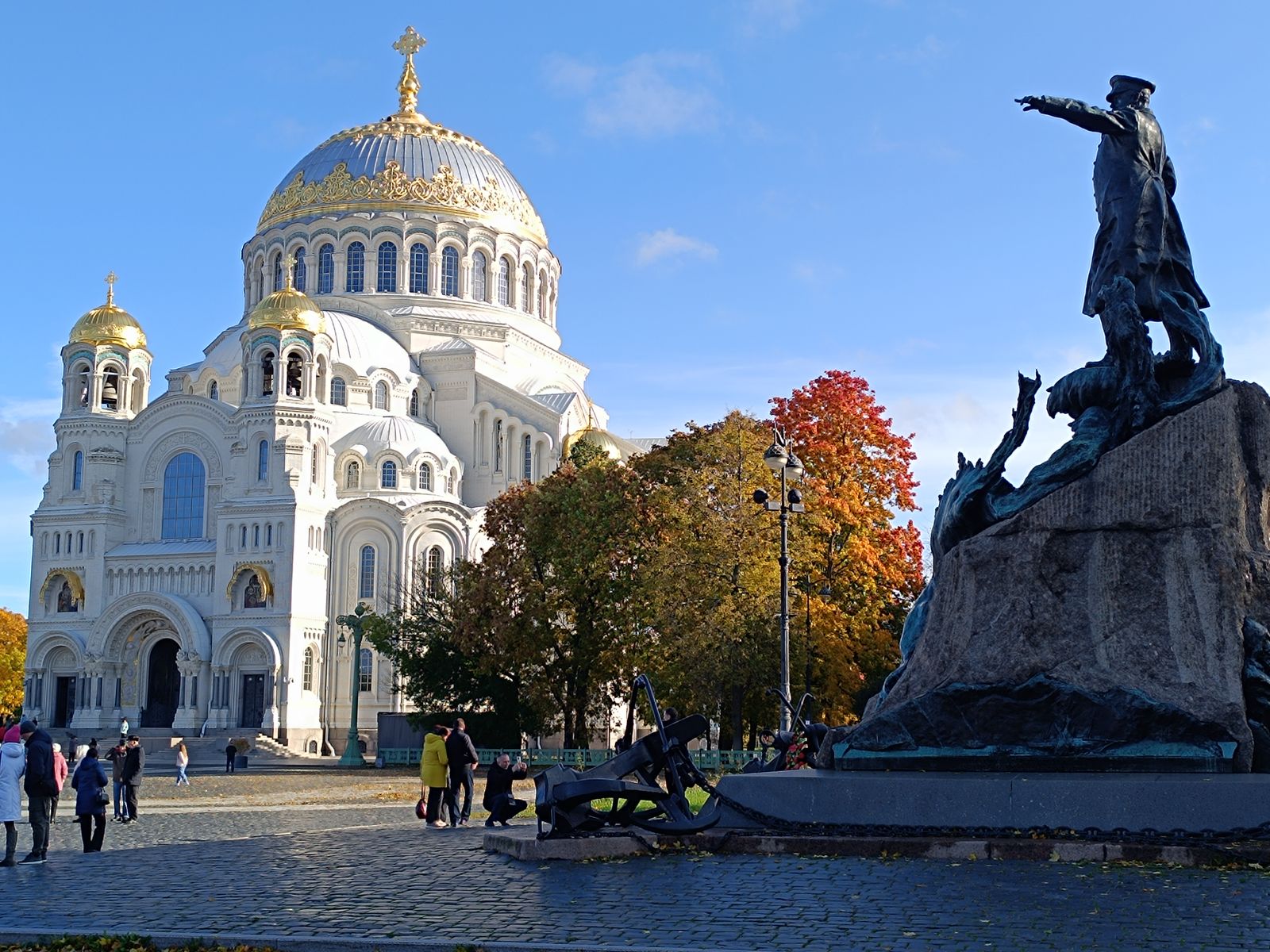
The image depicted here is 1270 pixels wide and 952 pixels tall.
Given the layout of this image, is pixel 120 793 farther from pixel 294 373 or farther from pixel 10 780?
pixel 294 373

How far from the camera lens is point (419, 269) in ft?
219

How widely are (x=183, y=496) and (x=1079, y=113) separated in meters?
49.9

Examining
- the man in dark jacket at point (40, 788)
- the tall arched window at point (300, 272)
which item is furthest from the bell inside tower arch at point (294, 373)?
the man in dark jacket at point (40, 788)

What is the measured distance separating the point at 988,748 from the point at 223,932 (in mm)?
5753

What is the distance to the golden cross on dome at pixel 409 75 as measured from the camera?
2904 inches

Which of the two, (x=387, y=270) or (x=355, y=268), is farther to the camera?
(x=355, y=268)

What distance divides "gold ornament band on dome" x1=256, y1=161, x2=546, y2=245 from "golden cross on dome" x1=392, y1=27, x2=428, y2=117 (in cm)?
721

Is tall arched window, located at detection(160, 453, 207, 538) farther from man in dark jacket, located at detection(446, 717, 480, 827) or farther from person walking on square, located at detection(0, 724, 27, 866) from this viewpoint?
person walking on square, located at detection(0, 724, 27, 866)

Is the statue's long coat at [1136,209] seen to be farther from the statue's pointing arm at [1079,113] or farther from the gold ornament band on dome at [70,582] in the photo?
the gold ornament band on dome at [70,582]

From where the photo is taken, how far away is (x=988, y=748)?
11086 millimetres

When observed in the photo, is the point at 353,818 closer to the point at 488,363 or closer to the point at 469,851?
the point at 469,851

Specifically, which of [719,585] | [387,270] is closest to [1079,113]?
[719,585]

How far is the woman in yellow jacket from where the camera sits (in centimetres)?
1709

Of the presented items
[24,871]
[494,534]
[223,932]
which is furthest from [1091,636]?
[494,534]
